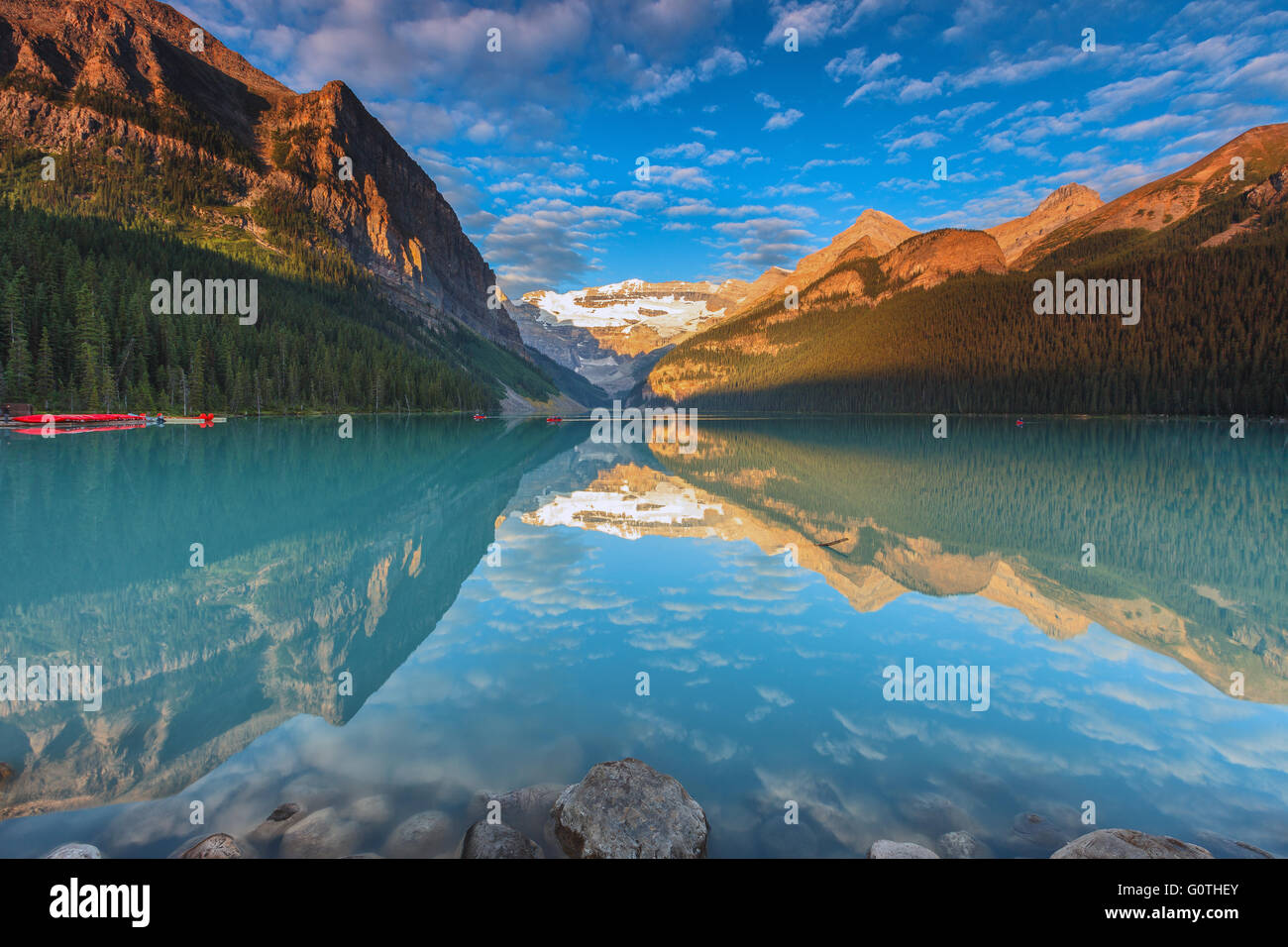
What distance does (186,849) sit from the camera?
6.06 m

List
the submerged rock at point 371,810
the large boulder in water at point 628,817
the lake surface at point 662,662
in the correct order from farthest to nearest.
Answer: the lake surface at point 662,662 → the submerged rock at point 371,810 → the large boulder in water at point 628,817

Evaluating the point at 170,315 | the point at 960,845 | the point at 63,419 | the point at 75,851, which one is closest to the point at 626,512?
the point at 960,845

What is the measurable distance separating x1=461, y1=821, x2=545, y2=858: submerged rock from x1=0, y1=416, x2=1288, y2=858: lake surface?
0.71 metres

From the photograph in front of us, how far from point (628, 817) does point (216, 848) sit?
13.8ft

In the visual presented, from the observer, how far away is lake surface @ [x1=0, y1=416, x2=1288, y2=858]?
7438 mm

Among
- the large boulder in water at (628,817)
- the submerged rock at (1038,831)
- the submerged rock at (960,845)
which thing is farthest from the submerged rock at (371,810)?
the submerged rock at (1038,831)

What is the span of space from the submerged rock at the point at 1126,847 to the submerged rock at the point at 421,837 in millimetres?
6347

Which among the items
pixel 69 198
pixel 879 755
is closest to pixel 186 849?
pixel 879 755

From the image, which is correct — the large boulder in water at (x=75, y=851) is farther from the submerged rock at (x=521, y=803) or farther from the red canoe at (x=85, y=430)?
the red canoe at (x=85, y=430)

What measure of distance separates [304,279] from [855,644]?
188 meters

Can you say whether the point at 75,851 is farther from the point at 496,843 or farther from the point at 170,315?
the point at 170,315

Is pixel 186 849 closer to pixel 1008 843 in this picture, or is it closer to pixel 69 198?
pixel 1008 843

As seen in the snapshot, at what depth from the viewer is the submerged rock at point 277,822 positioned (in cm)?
662

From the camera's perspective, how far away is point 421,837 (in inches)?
258
